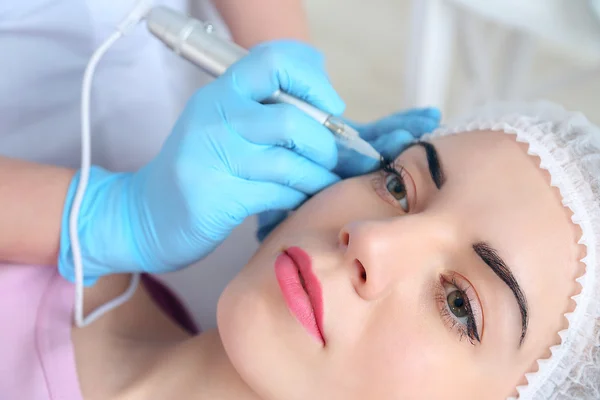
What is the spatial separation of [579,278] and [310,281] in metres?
0.40

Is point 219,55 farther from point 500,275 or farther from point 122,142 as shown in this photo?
point 500,275

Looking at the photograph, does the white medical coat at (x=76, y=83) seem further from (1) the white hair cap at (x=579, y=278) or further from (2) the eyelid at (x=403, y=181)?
(1) the white hair cap at (x=579, y=278)

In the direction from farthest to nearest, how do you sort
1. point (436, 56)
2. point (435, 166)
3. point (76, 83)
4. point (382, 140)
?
point (436, 56) → point (76, 83) → point (382, 140) → point (435, 166)

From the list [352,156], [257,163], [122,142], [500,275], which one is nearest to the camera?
[500,275]

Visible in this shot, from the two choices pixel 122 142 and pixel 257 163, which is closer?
pixel 257 163

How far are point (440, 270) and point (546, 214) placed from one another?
0.59 feet

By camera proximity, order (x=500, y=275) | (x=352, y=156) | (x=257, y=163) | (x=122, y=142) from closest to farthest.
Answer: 1. (x=500, y=275)
2. (x=257, y=163)
3. (x=352, y=156)
4. (x=122, y=142)

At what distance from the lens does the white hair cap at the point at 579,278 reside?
31.6 inches

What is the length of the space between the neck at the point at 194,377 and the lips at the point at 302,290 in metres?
0.21

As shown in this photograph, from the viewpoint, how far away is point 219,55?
0.93 meters

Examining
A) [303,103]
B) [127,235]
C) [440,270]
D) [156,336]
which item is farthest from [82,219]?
[440,270]

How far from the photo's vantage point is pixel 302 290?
78 centimetres

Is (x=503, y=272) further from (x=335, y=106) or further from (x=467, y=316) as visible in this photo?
(x=335, y=106)

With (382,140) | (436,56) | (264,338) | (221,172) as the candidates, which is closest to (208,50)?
(221,172)
